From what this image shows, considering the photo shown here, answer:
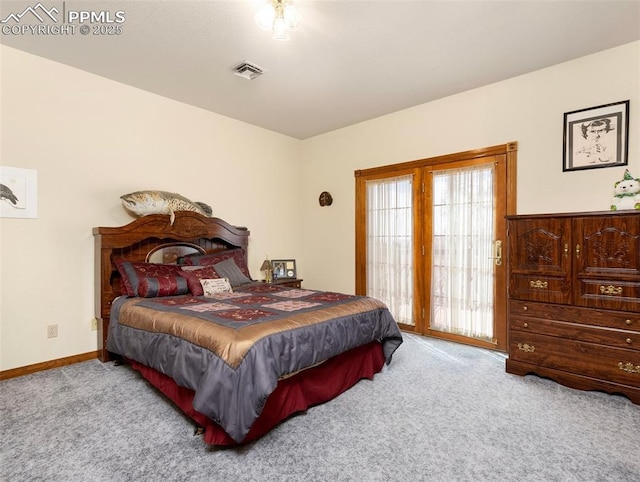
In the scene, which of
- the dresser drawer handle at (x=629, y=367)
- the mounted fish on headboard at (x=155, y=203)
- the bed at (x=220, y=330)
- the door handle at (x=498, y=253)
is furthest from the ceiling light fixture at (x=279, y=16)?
the dresser drawer handle at (x=629, y=367)

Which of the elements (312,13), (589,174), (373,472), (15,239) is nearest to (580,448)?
(373,472)

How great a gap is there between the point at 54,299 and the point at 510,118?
459cm

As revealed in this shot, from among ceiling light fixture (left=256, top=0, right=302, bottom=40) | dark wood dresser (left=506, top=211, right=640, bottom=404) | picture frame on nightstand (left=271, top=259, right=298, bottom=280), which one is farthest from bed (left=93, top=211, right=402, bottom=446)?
ceiling light fixture (left=256, top=0, right=302, bottom=40)

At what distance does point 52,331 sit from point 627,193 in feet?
16.1

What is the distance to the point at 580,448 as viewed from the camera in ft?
6.00

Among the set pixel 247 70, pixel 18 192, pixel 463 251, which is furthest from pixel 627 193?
pixel 18 192

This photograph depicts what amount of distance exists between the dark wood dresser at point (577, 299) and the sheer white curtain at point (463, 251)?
2.02 ft

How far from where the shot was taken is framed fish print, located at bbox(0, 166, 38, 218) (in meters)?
2.72

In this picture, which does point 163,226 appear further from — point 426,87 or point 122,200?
point 426,87

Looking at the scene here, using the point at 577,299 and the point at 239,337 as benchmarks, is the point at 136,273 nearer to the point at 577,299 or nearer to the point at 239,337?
the point at 239,337

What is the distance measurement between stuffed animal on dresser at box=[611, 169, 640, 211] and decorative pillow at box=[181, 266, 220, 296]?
3.55m

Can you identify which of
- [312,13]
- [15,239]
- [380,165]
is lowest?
[15,239]

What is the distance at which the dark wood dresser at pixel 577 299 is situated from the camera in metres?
2.36

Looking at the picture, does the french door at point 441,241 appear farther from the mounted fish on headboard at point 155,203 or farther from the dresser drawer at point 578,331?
the mounted fish on headboard at point 155,203
